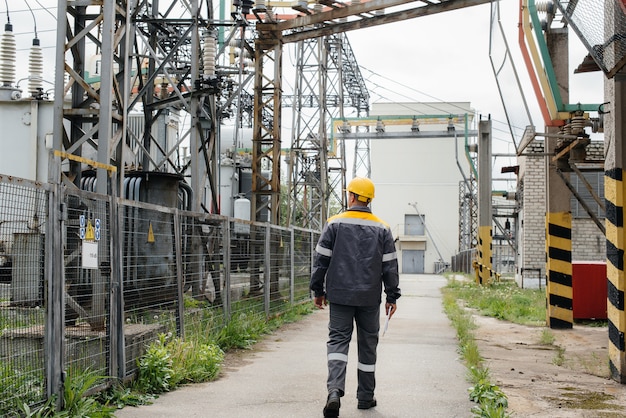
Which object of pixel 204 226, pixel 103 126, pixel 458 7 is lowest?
pixel 204 226

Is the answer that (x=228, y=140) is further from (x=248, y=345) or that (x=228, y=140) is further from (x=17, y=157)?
(x=248, y=345)

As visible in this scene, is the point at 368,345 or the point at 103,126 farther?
the point at 103,126

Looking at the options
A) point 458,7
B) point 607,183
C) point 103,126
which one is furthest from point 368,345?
point 458,7

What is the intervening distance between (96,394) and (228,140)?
35.6 metres

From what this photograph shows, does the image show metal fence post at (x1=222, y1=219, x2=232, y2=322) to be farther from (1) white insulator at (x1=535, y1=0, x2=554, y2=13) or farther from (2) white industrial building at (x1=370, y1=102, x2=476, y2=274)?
(2) white industrial building at (x1=370, y1=102, x2=476, y2=274)

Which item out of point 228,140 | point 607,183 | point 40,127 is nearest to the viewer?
point 607,183

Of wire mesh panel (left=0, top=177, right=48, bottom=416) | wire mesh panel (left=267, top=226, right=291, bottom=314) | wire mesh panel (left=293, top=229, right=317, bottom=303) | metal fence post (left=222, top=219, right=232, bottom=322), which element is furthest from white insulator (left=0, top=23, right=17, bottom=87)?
wire mesh panel (left=0, top=177, right=48, bottom=416)

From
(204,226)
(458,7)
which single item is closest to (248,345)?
(204,226)

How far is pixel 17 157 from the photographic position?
1814 centimetres

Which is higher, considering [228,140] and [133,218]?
[228,140]

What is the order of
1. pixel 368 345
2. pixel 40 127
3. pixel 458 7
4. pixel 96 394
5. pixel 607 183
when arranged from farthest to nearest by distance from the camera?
1. pixel 40 127
2. pixel 458 7
3. pixel 607 183
4. pixel 368 345
5. pixel 96 394

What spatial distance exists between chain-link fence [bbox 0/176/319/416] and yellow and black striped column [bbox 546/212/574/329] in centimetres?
590

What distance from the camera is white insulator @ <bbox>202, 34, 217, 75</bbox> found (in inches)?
596

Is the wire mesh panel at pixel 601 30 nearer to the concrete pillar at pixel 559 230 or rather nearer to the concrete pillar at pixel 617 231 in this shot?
the concrete pillar at pixel 617 231
